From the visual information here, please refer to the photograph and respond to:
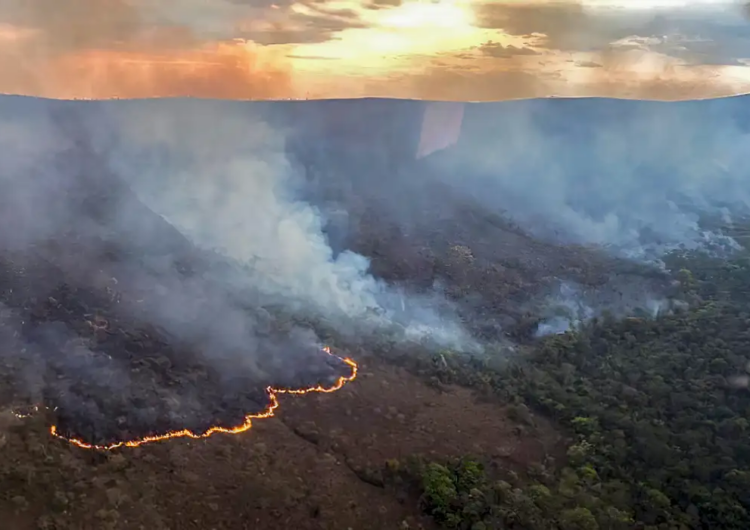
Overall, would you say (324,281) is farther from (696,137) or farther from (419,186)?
(696,137)

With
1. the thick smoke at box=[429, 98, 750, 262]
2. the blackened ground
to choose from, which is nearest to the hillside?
the blackened ground

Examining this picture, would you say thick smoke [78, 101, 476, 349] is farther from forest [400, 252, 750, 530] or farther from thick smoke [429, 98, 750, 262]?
thick smoke [429, 98, 750, 262]

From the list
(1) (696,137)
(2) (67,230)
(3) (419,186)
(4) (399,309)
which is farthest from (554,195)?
(2) (67,230)

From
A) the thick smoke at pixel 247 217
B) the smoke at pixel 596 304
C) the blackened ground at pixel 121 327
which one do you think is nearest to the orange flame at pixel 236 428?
the blackened ground at pixel 121 327

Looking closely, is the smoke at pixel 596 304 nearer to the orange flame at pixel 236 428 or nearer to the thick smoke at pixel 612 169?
the thick smoke at pixel 612 169

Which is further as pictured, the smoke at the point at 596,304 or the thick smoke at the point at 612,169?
the thick smoke at the point at 612,169

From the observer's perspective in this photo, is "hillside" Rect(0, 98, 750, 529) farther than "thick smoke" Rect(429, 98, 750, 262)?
No
